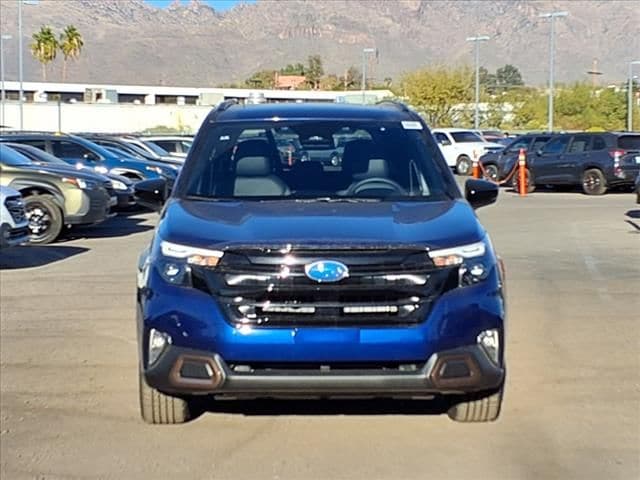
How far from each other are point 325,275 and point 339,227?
1.33 ft

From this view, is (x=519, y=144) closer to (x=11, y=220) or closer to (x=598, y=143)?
(x=598, y=143)

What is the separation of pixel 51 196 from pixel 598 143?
54.0 ft

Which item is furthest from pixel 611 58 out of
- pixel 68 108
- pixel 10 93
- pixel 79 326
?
pixel 79 326

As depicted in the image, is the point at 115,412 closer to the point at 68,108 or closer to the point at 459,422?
the point at 459,422

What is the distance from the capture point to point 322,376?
17.6 feet

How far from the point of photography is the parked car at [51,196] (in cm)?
1603

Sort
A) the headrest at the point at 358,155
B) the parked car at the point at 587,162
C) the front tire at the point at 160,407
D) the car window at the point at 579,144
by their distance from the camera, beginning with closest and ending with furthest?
the front tire at the point at 160,407 < the headrest at the point at 358,155 < the parked car at the point at 587,162 < the car window at the point at 579,144

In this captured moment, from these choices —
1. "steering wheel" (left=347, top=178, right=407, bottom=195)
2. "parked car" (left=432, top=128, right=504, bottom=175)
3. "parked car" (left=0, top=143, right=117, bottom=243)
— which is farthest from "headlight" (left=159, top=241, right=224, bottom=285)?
"parked car" (left=432, top=128, right=504, bottom=175)

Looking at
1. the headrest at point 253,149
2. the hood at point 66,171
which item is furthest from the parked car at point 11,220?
the headrest at point 253,149

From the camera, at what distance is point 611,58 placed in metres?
182

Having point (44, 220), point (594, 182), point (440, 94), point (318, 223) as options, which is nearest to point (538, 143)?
point (594, 182)

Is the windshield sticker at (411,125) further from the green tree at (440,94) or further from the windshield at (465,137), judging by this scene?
the green tree at (440,94)

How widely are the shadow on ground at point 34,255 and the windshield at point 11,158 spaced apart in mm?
1533

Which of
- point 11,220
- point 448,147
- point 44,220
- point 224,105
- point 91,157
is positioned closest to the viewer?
point 224,105
